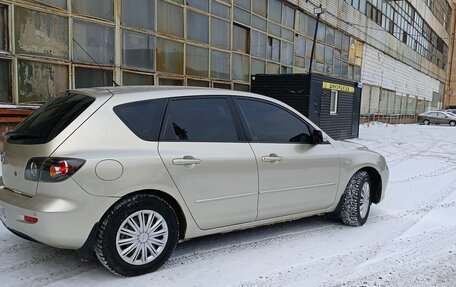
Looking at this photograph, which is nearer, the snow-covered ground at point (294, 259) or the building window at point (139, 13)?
the snow-covered ground at point (294, 259)

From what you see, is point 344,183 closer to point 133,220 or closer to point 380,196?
point 380,196

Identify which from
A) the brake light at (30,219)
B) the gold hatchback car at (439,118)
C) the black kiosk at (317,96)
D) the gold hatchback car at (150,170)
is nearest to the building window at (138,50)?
the black kiosk at (317,96)

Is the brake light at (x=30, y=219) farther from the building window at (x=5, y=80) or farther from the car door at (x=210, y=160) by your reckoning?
the building window at (x=5, y=80)

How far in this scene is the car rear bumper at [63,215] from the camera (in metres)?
3.28

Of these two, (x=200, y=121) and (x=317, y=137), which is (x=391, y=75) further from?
(x=200, y=121)

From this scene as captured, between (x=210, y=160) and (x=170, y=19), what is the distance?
385 inches

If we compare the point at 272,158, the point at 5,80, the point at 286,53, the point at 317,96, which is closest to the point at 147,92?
the point at 272,158

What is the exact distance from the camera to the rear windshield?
3.49m

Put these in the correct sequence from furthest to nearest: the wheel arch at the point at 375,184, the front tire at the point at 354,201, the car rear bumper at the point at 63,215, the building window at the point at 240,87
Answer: the building window at the point at 240,87, the wheel arch at the point at 375,184, the front tire at the point at 354,201, the car rear bumper at the point at 63,215

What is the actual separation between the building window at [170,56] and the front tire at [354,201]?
8.40 meters

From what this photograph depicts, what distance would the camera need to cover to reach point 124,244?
357cm

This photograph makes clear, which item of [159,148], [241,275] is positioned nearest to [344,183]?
[241,275]

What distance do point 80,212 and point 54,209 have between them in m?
0.19

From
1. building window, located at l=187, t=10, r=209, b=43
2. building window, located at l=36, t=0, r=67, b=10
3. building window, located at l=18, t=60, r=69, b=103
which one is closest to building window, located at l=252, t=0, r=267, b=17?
building window, located at l=187, t=10, r=209, b=43
